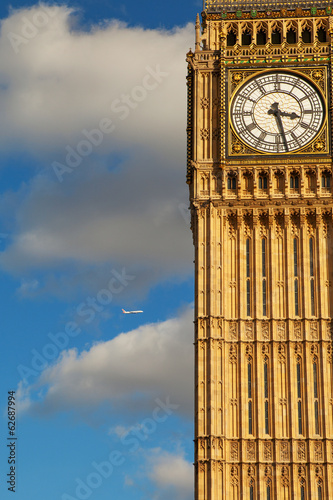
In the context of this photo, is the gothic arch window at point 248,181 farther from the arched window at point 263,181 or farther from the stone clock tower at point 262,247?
the arched window at point 263,181

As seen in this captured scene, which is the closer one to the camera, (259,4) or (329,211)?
(329,211)

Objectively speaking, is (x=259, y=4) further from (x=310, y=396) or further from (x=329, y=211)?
(x=310, y=396)

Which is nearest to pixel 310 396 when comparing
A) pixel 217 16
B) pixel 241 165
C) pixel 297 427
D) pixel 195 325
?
pixel 297 427

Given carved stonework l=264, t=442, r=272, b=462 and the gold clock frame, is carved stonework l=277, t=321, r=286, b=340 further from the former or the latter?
the gold clock frame

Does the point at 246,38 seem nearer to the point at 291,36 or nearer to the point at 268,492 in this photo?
the point at 291,36

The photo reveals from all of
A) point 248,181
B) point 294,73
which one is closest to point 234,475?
point 248,181

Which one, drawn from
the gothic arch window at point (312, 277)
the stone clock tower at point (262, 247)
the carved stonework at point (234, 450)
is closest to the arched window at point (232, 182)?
the stone clock tower at point (262, 247)

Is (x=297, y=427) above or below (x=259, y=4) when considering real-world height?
below
